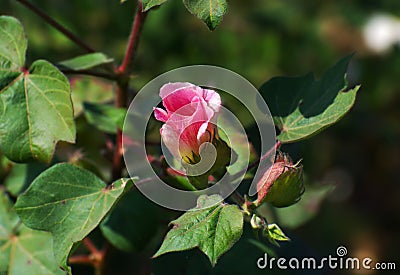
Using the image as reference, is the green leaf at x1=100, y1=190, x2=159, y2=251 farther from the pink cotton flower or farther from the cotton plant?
the pink cotton flower

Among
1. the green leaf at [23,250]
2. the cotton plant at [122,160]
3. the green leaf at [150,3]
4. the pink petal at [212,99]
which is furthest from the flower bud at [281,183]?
the green leaf at [23,250]

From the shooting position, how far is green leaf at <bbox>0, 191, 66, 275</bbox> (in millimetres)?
1101

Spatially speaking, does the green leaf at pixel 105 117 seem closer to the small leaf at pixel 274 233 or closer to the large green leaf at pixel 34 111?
the large green leaf at pixel 34 111

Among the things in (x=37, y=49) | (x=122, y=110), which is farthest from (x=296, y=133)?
(x=37, y=49)

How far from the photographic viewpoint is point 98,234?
134cm

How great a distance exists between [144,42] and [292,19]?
637mm

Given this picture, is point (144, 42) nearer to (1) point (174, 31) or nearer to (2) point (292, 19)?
(1) point (174, 31)

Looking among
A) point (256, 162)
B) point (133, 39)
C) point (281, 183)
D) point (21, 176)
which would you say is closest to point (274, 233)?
point (281, 183)

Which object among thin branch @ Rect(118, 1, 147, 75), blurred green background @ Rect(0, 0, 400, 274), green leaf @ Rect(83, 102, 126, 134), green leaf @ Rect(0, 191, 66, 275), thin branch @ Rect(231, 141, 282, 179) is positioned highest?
thin branch @ Rect(118, 1, 147, 75)

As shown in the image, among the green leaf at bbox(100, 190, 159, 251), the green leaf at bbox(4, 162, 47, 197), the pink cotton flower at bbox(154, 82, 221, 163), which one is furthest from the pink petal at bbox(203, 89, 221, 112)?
the green leaf at bbox(4, 162, 47, 197)

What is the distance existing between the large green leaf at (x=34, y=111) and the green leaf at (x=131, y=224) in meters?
0.22

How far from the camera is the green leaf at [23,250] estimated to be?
1101 millimetres

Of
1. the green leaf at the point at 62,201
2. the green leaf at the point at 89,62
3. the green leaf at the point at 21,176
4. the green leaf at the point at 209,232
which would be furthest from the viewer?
the green leaf at the point at 21,176

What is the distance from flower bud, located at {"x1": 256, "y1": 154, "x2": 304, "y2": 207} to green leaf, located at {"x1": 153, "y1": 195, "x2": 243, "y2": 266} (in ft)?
0.15
